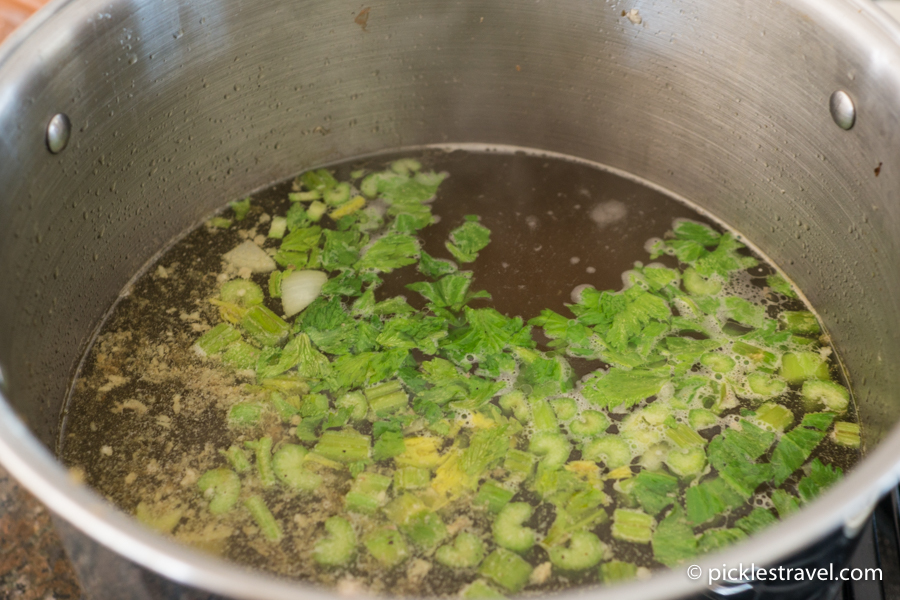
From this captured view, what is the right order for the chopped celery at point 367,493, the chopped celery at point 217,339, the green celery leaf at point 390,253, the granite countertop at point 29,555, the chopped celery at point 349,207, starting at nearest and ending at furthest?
the granite countertop at point 29,555 → the chopped celery at point 367,493 → the chopped celery at point 217,339 → the green celery leaf at point 390,253 → the chopped celery at point 349,207

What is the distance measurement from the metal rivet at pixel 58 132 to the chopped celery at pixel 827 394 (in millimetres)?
1315

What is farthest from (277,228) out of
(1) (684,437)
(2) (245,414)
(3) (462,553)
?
(1) (684,437)

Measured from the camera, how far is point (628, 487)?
1.20 metres

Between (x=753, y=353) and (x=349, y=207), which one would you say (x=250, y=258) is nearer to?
(x=349, y=207)

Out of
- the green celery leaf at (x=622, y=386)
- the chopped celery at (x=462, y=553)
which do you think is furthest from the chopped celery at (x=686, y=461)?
the chopped celery at (x=462, y=553)

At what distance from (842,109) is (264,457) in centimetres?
111

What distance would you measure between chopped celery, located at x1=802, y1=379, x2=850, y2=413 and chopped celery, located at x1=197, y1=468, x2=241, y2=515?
38.6 inches

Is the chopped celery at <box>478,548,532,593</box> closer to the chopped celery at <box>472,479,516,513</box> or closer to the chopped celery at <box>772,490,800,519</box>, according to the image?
the chopped celery at <box>472,479,516,513</box>

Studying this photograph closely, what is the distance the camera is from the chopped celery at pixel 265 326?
140 cm

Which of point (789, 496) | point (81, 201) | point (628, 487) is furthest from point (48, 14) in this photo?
point (789, 496)

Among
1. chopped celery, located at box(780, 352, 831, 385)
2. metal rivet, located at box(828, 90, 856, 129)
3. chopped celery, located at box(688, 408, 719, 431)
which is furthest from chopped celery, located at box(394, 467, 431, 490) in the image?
metal rivet, located at box(828, 90, 856, 129)

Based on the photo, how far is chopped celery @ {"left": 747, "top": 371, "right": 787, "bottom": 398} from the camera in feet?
4.38

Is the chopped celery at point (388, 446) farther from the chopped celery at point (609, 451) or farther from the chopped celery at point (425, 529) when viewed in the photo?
the chopped celery at point (609, 451)

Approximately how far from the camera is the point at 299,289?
1.47 metres
